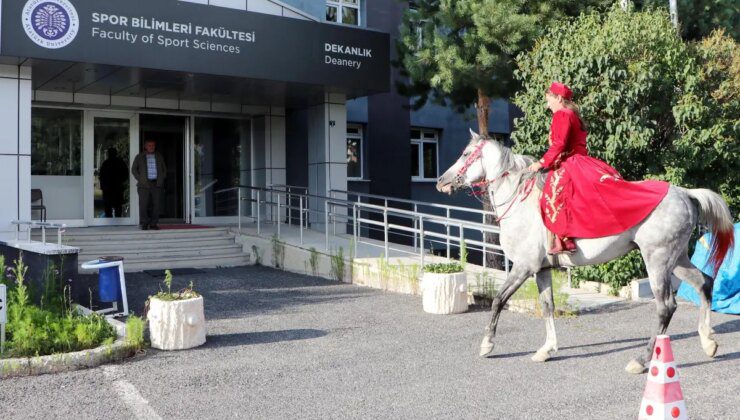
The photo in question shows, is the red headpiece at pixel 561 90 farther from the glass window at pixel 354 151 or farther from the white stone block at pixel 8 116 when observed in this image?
the glass window at pixel 354 151

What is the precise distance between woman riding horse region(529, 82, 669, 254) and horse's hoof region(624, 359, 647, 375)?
3.48ft

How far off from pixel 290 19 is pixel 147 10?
8.64 ft

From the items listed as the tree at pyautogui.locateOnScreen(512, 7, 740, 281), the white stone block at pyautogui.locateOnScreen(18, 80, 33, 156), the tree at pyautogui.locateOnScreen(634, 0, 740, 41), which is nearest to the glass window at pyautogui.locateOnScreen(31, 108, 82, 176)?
the white stone block at pyautogui.locateOnScreen(18, 80, 33, 156)

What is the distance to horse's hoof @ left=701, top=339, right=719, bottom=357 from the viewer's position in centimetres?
608

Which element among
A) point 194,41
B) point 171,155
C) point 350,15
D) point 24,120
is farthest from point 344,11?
point 24,120

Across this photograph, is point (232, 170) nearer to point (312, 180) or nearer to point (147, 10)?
point (312, 180)

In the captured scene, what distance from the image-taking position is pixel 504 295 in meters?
6.24

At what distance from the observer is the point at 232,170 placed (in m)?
16.9

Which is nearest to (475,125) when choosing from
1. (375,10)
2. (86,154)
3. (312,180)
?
(375,10)

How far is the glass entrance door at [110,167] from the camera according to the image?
14867 millimetres

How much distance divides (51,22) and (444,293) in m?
7.34

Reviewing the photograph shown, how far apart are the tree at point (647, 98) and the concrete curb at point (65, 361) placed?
699cm

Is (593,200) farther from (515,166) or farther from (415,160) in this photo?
(415,160)

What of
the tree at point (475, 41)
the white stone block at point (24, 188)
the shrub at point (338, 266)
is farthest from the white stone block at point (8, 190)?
the tree at point (475, 41)
